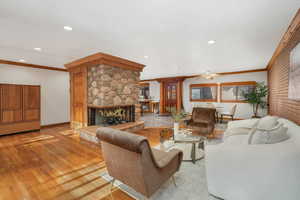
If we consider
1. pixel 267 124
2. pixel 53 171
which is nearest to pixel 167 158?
pixel 267 124

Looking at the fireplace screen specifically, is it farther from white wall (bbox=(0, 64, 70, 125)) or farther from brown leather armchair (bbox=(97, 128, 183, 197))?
brown leather armchair (bbox=(97, 128, 183, 197))

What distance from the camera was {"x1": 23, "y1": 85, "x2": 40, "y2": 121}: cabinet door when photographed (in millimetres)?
4627

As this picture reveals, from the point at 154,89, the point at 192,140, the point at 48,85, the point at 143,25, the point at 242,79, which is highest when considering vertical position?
the point at 143,25

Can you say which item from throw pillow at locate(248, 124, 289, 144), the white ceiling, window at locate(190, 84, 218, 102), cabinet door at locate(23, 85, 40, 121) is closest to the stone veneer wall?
the white ceiling

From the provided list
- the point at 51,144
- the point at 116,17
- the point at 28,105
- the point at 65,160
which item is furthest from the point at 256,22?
the point at 28,105

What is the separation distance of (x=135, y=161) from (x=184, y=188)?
964 millimetres

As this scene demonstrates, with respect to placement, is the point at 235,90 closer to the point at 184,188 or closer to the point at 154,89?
the point at 154,89

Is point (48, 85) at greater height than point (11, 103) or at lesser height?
greater

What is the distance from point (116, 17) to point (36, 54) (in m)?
3.30

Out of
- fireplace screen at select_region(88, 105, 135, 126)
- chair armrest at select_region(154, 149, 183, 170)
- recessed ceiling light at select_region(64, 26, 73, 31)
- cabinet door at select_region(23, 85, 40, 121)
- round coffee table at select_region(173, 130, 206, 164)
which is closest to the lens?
chair armrest at select_region(154, 149, 183, 170)

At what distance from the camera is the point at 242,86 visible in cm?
682

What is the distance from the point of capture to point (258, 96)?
5914 mm

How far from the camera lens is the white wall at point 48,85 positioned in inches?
188

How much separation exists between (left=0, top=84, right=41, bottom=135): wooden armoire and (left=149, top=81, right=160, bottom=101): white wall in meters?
6.77
